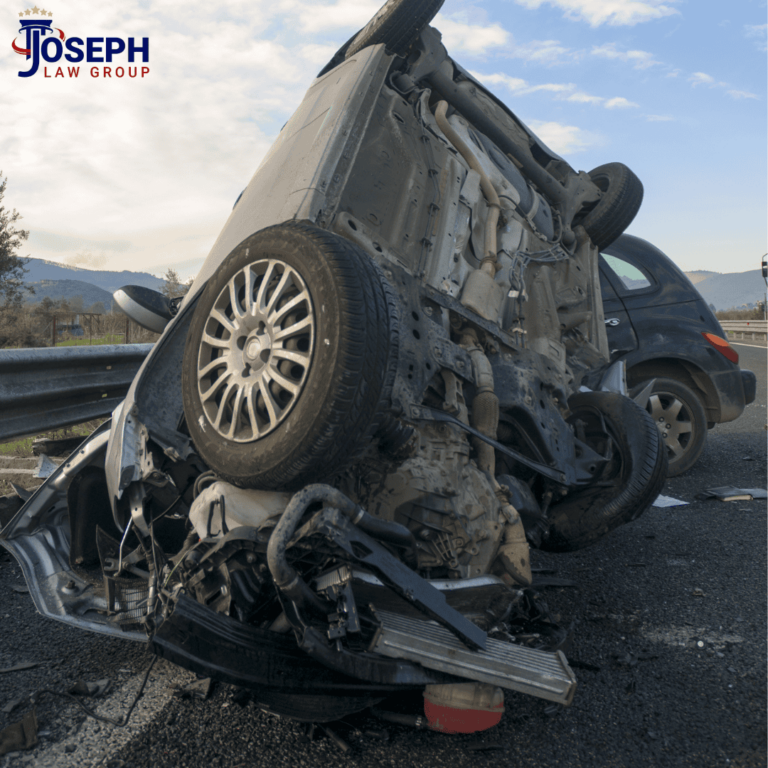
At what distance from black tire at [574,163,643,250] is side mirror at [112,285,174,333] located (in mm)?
3339

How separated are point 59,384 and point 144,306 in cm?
107

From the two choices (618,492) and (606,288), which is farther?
(606,288)

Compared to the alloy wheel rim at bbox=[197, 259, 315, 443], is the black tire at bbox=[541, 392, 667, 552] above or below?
below

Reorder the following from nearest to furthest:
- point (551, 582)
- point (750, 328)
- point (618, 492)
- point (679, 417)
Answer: point (618, 492) < point (551, 582) < point (679, 417) < point (750, 328)

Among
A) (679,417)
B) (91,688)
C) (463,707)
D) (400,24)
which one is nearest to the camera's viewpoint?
(463,707)

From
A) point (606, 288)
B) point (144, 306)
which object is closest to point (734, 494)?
point (606, 288)

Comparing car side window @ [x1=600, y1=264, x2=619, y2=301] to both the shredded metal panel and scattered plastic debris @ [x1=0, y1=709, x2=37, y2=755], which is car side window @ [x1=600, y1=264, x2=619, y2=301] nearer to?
the shredded metal panel

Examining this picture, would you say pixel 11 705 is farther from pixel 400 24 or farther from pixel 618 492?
pixel 400 24

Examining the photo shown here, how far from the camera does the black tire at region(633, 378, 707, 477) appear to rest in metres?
5.72

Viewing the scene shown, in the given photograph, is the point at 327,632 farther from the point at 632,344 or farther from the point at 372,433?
the point at 632,344

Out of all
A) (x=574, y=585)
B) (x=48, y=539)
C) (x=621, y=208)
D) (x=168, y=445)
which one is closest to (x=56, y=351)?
(x=48, y=539)

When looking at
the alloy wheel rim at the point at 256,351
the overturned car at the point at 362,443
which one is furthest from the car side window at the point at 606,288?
the alloy wheel rim at the point at 256,351

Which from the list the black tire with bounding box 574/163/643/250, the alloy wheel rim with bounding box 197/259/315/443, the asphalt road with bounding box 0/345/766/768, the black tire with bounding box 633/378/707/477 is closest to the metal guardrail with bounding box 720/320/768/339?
the black tire with bounding box 633/378/707/477

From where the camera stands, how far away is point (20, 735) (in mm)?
2018
